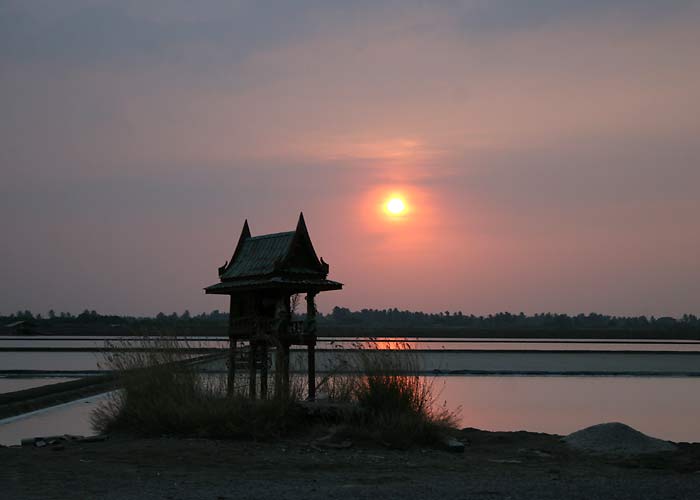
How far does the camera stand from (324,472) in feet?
37.2

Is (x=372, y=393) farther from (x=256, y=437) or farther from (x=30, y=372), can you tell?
(x=30, y=372)

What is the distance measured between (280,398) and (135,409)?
260 cm

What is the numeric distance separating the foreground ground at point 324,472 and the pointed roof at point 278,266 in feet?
13.2

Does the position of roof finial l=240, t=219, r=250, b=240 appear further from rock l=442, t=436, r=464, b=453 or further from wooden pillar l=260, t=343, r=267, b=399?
rock l=442, t=436, r=464, b=453

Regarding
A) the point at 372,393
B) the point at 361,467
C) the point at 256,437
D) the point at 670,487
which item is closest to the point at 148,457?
the point at 256,437

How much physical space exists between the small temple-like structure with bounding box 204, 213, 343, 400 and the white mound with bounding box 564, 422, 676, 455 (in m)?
Answer: 5.21

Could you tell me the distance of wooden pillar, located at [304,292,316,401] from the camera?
16.5m

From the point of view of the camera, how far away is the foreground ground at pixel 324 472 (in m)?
9.54

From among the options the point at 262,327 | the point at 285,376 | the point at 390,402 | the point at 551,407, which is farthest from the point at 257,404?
the point at 551,407

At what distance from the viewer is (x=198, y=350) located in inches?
671

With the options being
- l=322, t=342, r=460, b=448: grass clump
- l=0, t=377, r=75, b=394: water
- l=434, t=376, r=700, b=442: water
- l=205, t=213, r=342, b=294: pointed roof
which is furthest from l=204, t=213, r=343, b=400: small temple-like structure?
l=0, t=377, r=75, b=394: water

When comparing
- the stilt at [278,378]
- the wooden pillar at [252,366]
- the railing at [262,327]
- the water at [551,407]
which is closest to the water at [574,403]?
the water at [551,407]

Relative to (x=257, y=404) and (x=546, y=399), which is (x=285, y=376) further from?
(x=546, y=399)

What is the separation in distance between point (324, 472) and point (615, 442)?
5644mm
